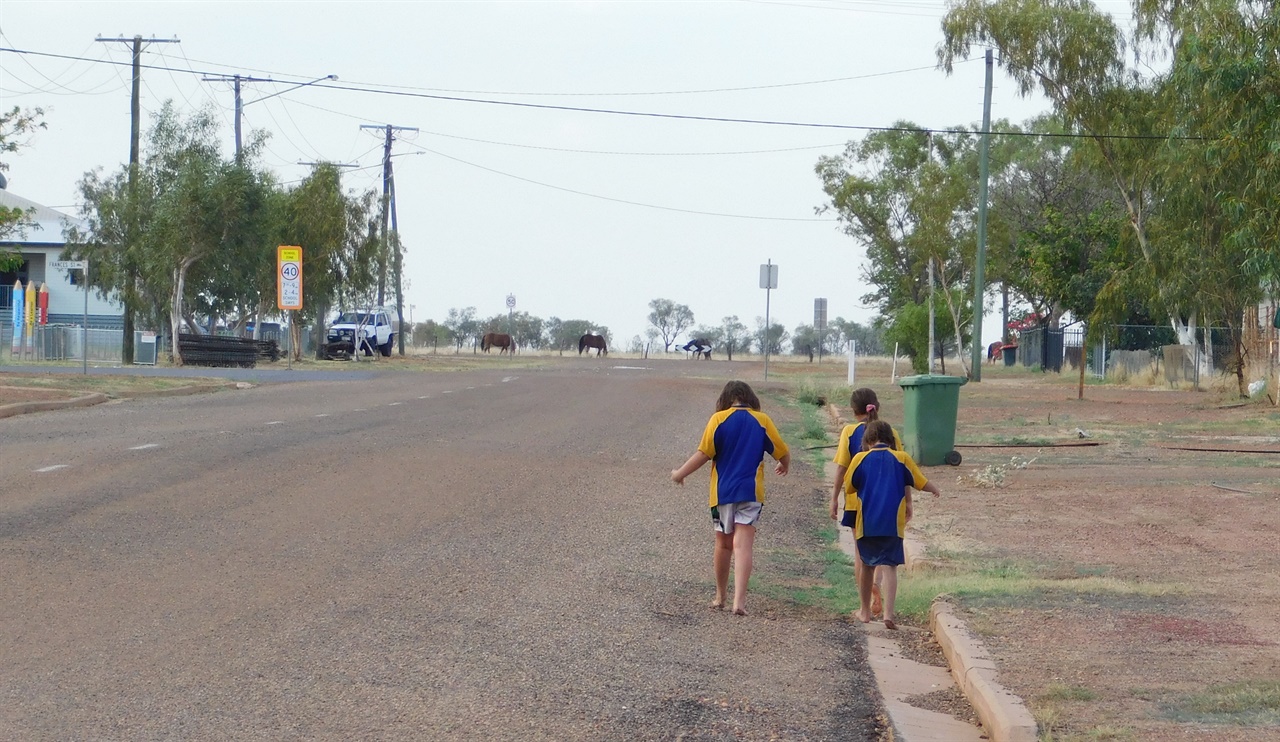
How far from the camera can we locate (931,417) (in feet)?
53.3

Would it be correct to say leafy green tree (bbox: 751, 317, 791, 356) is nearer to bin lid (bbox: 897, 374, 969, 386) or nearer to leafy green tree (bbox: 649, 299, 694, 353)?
leafy green tree (bbox: 649, 299, 694, 353)

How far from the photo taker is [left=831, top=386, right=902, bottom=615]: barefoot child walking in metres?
8.34

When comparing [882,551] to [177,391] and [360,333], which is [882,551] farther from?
[360,333]

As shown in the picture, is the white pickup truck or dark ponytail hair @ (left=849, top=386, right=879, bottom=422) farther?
the white pickup truck

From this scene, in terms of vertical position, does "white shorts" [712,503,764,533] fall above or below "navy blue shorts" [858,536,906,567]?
above

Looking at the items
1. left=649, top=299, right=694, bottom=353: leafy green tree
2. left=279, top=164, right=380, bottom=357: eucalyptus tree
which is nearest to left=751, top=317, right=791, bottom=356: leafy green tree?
left=649, top=299, right=694, bottom=353: leafy green tree

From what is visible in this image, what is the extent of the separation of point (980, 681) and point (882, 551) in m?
1.85

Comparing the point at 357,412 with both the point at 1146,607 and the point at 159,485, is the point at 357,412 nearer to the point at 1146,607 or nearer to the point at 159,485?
the point at 159,485

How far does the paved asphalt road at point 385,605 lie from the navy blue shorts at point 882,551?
405 millimetres

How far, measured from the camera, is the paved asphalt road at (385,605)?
559cm

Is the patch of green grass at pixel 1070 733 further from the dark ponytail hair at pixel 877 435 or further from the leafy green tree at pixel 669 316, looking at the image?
the leafy green tree at pixel 669 316

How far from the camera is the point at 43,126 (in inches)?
1150

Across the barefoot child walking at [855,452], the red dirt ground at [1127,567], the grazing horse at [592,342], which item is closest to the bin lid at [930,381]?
the red dirt ground at [1127,567]

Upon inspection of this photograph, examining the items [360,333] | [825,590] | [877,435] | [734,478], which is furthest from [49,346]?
[877,435]
